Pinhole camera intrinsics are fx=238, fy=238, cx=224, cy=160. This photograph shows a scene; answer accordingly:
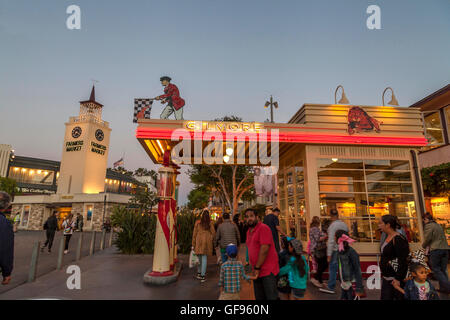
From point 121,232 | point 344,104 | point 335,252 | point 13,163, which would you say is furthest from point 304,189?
point 13,163

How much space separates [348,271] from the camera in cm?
430

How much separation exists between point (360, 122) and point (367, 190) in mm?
2233

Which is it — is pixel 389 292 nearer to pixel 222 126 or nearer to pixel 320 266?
pixel 320 266

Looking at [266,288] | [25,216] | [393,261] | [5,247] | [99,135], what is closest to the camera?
[5,247]

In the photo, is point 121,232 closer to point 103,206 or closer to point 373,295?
point 373,295

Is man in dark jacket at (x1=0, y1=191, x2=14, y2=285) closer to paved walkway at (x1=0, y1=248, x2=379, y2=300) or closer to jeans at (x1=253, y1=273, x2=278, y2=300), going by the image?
paved walkway at (x1=0, y1=248, x2=379, y2=300)

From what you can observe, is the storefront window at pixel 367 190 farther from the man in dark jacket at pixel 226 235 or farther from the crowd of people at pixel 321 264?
the man in dark jacket at pixel 226 235

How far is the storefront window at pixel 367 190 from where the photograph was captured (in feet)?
24.6

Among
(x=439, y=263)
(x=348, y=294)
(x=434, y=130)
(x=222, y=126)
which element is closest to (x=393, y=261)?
(x=348, y=294)

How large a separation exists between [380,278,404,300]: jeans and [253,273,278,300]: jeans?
147cm

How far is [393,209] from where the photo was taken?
7.64 m

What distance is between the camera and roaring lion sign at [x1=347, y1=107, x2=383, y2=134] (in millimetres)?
7797

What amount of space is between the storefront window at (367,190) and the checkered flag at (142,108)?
18.8 feet
